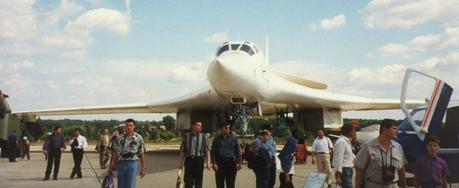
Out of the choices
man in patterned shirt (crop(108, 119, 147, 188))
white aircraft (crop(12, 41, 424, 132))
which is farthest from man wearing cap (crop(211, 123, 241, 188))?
white aircraft (crop(12, 41, 424, 132))

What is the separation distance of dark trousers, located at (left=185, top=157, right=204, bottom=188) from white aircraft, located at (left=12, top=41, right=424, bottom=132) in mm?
6172

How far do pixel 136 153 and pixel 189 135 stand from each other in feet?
3.77

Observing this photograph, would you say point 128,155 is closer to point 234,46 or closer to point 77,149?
point 77,149

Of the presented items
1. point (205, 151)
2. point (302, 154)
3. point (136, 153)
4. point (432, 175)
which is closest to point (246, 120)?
point (302, 154)

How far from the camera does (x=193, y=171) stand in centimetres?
816

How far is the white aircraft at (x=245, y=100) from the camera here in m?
14.8

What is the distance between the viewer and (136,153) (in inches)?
289

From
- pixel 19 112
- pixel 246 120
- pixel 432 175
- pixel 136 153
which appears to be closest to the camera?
pixel 432 175

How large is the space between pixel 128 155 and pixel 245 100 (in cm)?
849

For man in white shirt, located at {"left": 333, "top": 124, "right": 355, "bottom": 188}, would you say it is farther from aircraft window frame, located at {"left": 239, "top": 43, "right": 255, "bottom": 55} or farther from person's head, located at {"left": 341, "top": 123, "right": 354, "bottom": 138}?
aircraft window frame, located at {"left": 239, "top": 43, "right": 255, "bottom": 55}

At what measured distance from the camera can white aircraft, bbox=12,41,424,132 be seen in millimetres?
14750

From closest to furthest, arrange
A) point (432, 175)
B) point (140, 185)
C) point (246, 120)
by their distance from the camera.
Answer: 1. point (432, 175)
2. point (140, 185)
3. point (246, 120)

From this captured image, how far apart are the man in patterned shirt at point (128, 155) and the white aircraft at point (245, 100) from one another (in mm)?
6896

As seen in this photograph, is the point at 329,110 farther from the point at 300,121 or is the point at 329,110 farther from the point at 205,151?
the point at 205,151
